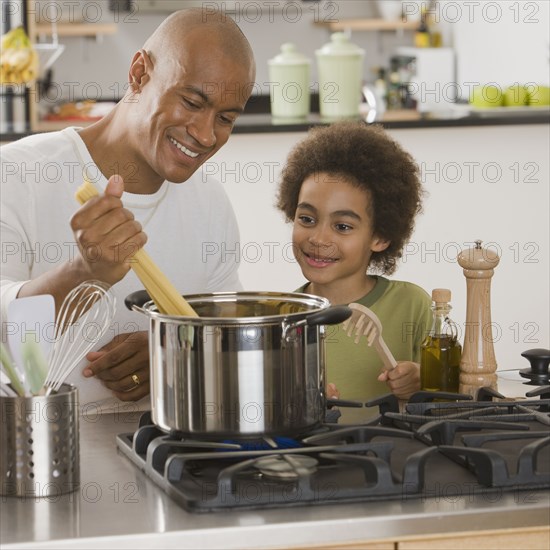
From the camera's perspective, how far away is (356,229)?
1.87 meters

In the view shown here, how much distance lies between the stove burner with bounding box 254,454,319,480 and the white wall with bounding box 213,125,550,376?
81.0 inches

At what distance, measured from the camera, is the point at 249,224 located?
3.05m

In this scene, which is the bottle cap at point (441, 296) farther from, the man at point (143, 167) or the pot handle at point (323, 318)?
the man at point (143, 167)

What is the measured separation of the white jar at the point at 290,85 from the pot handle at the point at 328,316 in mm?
2238

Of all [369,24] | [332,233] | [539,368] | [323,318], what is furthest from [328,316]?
[369,24]

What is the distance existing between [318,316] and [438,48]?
5572 millimetres

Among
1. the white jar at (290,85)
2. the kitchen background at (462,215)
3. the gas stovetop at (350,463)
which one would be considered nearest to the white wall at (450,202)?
the kitchen background at (462,215)

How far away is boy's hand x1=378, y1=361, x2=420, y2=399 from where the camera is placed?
1395 millimetres

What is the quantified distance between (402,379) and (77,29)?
18.0 feet

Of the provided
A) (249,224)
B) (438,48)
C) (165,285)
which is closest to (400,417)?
(165,285)

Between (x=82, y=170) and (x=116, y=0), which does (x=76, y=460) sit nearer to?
(x=82, y=170)

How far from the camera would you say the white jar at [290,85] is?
319cm

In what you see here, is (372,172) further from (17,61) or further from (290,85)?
(17,61)

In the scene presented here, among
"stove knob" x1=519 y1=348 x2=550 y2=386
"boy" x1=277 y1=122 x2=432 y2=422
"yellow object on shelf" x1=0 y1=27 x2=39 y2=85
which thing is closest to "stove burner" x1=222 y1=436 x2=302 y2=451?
"stove knob" x1=519 y1=348 x2=550 y2=386
